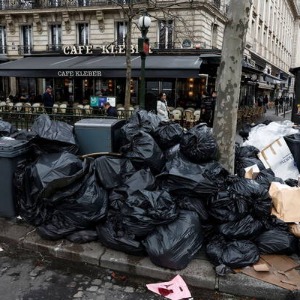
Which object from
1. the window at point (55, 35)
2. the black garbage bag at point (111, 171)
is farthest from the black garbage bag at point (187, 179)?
the window at point (55, 35)

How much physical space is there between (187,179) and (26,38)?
23599mm

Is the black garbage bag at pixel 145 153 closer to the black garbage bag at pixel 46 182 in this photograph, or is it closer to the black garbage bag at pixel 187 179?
the black garbage bag at pixel 187 179

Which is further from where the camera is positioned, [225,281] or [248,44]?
[248,44]

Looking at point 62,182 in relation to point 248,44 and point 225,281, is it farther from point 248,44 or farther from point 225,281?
point 248,44

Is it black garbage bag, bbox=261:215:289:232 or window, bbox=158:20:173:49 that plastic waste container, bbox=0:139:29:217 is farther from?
window, bbox=158:20:173:49

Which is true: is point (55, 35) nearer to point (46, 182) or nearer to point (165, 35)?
point (165, 35)

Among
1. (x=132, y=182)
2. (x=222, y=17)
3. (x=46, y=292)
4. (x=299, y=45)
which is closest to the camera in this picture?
(x=46, y=292)

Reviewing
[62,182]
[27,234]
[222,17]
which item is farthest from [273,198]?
[222,17]

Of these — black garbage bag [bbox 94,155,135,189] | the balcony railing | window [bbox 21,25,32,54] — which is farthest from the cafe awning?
black garbage bag [bbox 94,155,135,189]

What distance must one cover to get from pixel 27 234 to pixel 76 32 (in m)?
20.8

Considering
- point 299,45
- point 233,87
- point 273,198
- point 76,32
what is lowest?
point 273,198

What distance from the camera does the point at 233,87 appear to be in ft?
14.4

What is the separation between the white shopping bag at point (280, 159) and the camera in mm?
4934

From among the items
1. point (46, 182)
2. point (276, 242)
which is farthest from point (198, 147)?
point (46, 182)
